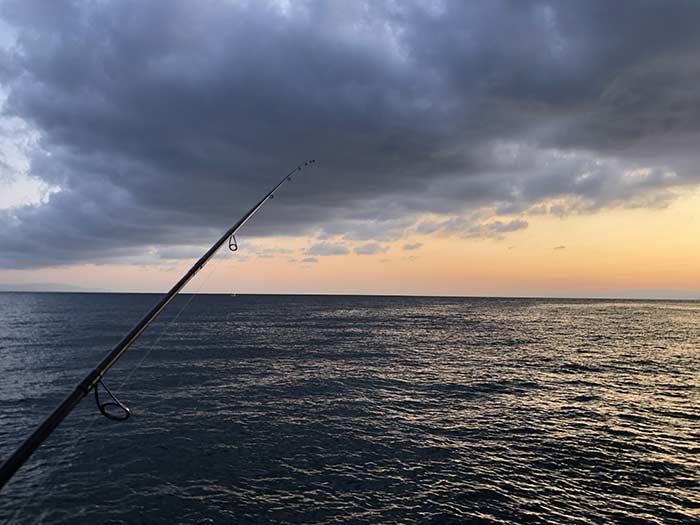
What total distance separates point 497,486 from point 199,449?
44.3 feet

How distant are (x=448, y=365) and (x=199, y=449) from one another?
94.0ft

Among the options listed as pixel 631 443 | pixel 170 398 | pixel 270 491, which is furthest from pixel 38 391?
pixel 631 443

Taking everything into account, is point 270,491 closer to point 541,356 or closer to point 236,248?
point 236,248

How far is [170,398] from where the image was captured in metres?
29.2

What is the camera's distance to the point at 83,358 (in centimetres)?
4466

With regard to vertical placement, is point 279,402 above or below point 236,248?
below

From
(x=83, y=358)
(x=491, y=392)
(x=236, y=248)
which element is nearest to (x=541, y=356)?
(x=491, y=392)

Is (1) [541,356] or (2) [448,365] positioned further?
(1) [541,356]

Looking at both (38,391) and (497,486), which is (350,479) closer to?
(497,486)

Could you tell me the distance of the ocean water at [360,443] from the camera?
586 inches

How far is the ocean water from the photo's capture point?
1488 centimetres

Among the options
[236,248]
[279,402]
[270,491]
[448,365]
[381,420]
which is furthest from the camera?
[448,365]

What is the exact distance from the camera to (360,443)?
20.9m

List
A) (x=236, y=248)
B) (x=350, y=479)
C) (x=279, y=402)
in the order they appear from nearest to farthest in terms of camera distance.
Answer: (x=236, y=248) < (x=350, y=479) < (x=279, y=402)
